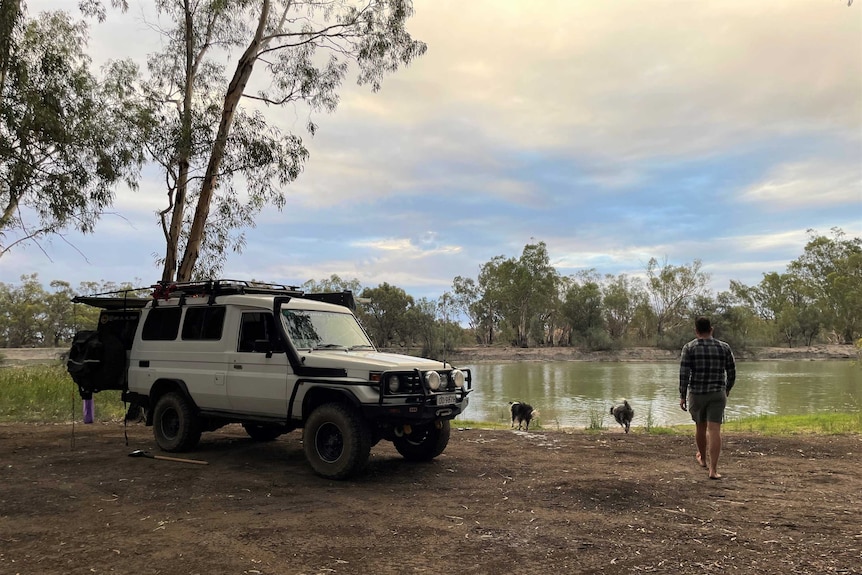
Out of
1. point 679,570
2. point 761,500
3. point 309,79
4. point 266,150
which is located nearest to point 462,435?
point 761,500

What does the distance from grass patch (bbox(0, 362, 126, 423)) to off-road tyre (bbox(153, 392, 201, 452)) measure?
4.55 meters

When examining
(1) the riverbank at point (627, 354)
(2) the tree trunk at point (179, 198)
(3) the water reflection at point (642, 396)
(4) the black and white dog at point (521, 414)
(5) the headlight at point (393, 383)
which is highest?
(2) the tree trunk at point (179, 198)

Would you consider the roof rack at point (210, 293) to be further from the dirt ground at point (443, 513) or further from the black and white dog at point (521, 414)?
the black and white dog at point (521, 414)

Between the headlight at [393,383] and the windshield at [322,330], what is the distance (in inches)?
48.5

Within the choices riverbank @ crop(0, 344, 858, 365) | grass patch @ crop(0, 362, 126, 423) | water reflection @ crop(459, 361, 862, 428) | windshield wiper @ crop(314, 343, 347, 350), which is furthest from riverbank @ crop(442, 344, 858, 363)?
windshield wiper @ crop(314, 343, 347, 350)

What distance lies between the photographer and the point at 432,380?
253 inches

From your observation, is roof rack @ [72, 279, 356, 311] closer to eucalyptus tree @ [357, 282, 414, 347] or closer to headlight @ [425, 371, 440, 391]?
headlight @ [425, 371, 440, 391]

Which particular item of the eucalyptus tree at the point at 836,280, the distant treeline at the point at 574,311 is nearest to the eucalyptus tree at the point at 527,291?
the distant treeline at the point at 574,311

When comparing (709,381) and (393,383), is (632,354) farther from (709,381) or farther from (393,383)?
(393,383)

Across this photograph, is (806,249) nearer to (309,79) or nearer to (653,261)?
(653,261)

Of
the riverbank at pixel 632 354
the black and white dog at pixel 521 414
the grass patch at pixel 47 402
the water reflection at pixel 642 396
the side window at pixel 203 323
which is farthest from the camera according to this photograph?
the riverbank at pixel 632 354

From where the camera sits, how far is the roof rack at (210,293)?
7.69 metres

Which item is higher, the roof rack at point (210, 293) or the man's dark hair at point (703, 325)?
the roof rack at point (210, 293)

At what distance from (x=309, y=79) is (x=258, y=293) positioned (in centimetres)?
927
